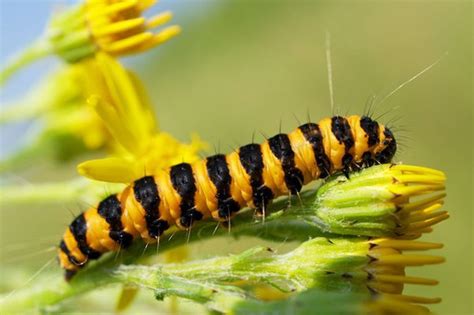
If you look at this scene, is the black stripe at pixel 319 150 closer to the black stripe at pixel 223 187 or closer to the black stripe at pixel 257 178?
the black stripe at pixel 257 178

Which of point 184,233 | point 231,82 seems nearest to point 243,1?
point 231,82

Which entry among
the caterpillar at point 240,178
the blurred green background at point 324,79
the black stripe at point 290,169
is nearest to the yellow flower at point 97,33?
the caterpillar at point 240,178

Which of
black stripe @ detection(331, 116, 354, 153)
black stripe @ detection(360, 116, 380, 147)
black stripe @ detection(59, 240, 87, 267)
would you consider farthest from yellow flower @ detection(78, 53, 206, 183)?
black stripe @ detection(360, 116, 380, 147)

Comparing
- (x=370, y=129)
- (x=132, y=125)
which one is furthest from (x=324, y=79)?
(x=370, y=129)

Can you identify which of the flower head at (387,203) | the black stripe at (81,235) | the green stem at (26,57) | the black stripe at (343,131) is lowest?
the black stripe at (81,235)

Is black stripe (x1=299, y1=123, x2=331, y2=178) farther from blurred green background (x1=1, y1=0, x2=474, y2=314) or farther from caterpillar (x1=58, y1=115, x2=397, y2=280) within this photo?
blurred green background (x1=1, y1=0, x2=474, y2=314)

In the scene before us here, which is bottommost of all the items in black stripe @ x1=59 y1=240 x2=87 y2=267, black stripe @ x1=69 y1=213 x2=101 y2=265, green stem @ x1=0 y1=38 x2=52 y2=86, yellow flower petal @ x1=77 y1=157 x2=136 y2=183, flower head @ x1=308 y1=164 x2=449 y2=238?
black stripe @ x1=59 y1=240 x2=87 y2=267

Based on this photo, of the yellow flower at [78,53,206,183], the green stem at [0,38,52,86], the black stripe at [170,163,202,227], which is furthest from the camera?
the green stem at [0,38,52,86]

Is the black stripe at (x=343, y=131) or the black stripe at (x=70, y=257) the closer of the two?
the black stripe at (x=343, y=131)
